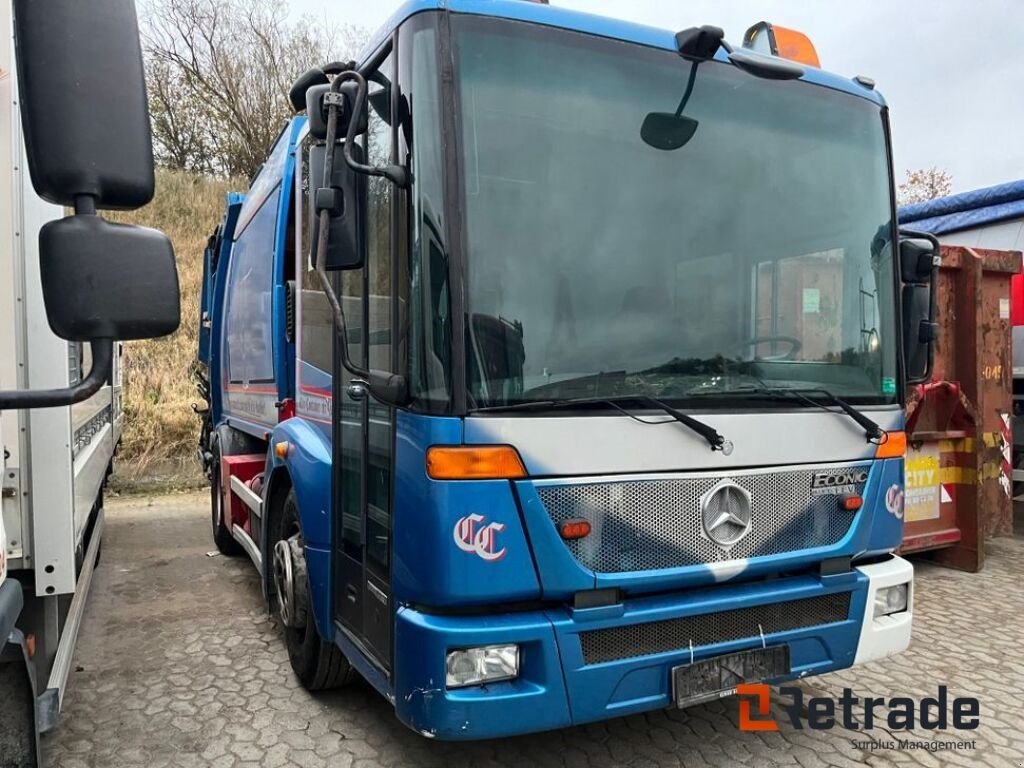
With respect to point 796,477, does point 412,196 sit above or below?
above

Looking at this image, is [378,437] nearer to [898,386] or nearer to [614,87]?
[614,87]

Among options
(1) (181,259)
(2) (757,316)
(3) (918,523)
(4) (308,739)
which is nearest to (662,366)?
(2) (757,316)

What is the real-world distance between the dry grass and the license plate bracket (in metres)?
5.02

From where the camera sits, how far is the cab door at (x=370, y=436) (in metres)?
2.56

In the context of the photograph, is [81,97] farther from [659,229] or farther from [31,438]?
[659,229]

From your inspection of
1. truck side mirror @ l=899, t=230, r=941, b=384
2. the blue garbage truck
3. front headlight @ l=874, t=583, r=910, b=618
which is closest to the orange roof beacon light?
the blue garbage truck

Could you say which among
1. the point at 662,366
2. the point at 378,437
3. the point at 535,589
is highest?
the point at 662,366

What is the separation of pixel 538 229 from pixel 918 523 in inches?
172

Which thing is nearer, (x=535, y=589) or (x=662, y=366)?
(x=535, y=589)

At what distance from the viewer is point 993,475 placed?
579 centimetres

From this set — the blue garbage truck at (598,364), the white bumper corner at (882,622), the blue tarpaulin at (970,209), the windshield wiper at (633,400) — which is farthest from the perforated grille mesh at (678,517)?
the blue tarpaulin at (970,209)

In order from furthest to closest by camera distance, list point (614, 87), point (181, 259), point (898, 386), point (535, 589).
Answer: point (181, 259) < point (898, 386) < point (614, 87) < point (535, 589)

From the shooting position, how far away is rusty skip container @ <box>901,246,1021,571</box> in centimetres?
545
